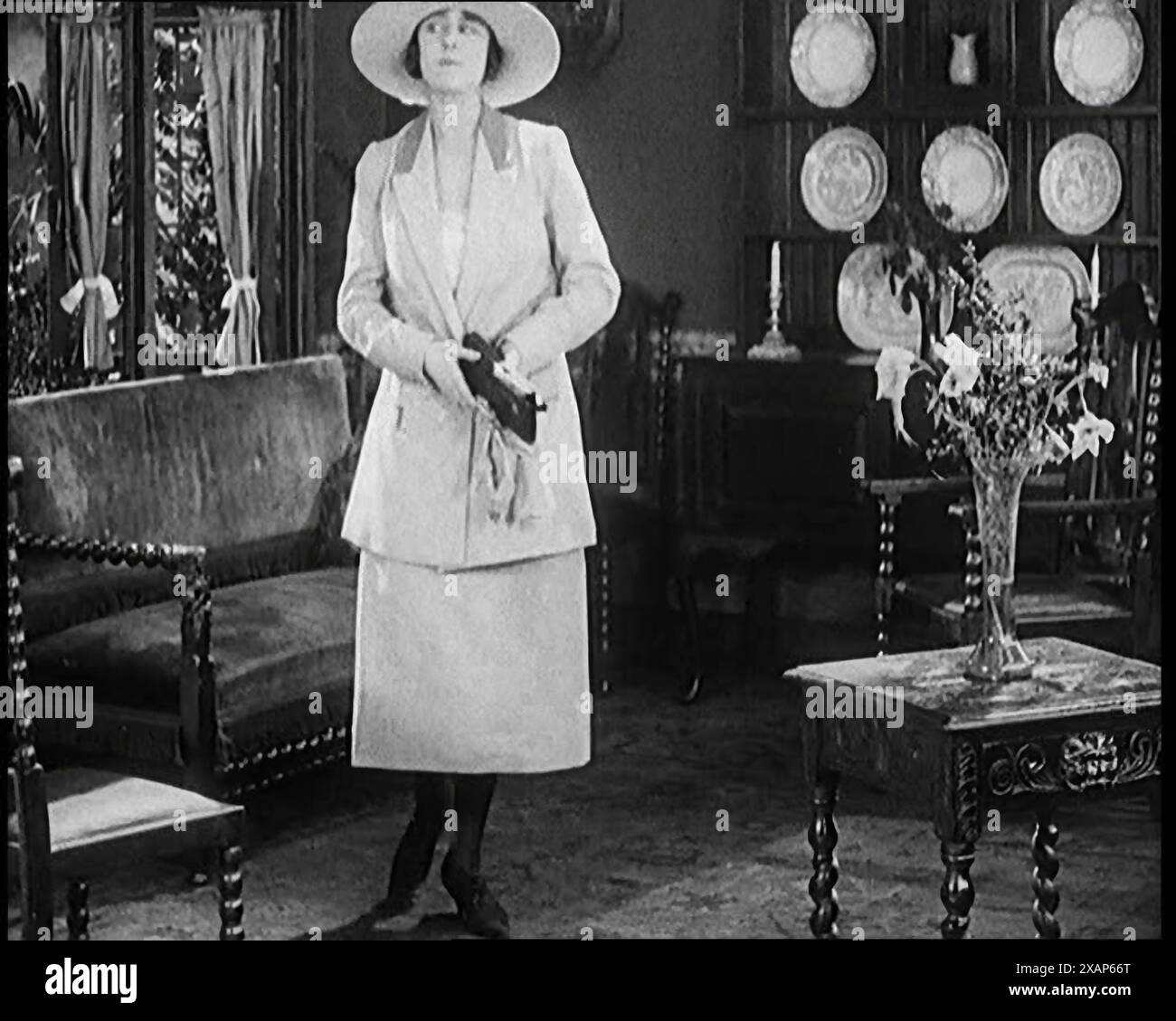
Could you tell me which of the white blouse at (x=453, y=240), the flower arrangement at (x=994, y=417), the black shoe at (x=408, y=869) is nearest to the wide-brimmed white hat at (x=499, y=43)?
the white blouse at (x=453, y=240)

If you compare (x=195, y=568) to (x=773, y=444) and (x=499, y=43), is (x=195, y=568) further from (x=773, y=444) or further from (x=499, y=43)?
(x=773, y=444)

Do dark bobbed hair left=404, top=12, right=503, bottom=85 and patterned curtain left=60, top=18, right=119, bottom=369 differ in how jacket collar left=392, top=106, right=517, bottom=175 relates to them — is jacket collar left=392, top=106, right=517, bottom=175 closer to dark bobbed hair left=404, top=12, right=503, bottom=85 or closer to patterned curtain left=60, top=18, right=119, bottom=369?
dark bobbed hair left=404, top=12, right=503, bottom=85

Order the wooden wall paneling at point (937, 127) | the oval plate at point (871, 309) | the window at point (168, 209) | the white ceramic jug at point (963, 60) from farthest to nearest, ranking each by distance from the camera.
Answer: the oval plate at point (871, 309) < the white ceramic jug at point (963, 60) < the wooden wall paneling at point (937, 127) < the window at point (168, 209)

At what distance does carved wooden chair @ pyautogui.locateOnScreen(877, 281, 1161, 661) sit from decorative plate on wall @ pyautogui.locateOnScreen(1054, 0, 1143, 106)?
1.68 feet

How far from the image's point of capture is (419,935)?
15.9 ft

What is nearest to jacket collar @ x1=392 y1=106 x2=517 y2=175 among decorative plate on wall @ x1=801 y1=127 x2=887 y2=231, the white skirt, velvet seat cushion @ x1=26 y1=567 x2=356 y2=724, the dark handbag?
the dark handbag

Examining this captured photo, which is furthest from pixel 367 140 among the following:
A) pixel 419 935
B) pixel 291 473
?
pixel 419 935

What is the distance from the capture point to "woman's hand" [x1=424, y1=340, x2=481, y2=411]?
471 cm

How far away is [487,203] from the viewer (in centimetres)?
473

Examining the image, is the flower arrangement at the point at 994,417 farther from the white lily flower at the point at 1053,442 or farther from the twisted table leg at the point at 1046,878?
the twisted table leg at the point at 1046,878

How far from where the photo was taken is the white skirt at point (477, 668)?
16.0 feet

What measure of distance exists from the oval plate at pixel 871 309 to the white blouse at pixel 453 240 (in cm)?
222

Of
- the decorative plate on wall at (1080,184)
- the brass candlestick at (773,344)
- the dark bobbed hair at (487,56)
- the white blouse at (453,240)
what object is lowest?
the brass candlestick at (773,344)

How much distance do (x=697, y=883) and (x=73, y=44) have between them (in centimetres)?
236
